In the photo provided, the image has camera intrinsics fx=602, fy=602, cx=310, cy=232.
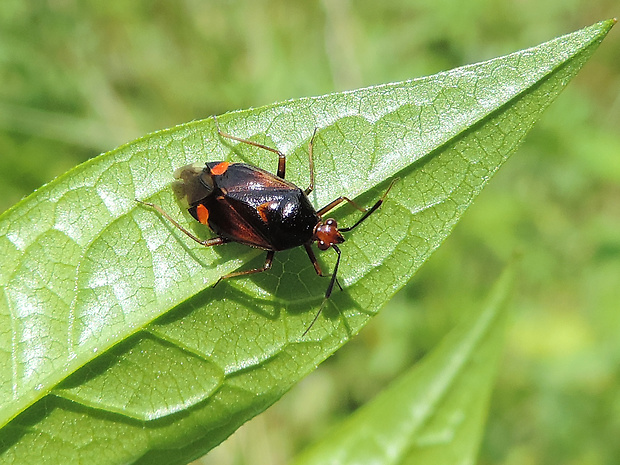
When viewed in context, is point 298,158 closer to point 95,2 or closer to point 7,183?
point 7,183

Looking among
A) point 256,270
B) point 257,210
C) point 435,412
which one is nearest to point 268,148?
point 256,270

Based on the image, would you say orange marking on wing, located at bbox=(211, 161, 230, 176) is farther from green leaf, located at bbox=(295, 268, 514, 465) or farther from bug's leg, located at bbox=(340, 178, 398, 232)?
green leaf, located at bbox=(295, 268, 514, 465)

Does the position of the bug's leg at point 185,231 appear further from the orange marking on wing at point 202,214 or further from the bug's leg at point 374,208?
the bug's leg at point 374,208

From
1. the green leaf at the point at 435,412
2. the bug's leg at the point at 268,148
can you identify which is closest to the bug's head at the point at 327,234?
the bug's leg at the point at 268,148

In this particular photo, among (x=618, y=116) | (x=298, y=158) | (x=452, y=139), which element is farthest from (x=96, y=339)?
(x=618, y=116)

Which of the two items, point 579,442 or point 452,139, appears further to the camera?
point 579,442

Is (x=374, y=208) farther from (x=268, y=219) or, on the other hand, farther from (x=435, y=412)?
(x=435, y=412)

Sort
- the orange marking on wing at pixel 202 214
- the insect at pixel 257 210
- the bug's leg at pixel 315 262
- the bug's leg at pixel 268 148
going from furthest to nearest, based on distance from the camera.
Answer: the orange marking on wing at pixel 202 214
the insect at pixel 257 210
the bug's leg at pixel 315 262
the bug's leg at pixel 268 148
